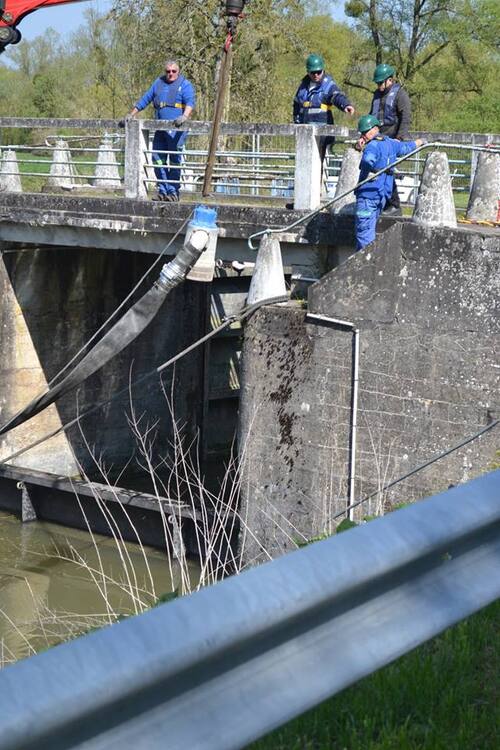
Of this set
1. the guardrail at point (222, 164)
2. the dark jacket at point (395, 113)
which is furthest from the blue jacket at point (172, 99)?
the dark jacket at point (395, 113)

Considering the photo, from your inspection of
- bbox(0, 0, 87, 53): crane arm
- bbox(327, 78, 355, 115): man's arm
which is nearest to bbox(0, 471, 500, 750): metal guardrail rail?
bbox(327, 78, 355, 115): man's arm

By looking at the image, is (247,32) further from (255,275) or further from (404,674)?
(404,674)

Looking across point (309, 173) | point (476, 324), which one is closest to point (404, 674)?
point (476, 324)

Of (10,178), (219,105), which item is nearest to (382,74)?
(219,105)

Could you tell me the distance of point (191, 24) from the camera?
921 inches

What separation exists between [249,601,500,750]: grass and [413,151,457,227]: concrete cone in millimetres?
6773

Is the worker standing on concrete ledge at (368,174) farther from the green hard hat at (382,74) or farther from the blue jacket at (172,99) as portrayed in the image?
the blue jacket at (172,99)

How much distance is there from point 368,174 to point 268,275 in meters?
1.26

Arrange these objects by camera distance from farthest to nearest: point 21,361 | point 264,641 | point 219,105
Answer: point 21,361, point 219,105, point 264,641

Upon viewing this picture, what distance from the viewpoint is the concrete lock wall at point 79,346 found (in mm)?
15984

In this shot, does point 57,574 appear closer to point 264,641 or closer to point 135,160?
point 135,160

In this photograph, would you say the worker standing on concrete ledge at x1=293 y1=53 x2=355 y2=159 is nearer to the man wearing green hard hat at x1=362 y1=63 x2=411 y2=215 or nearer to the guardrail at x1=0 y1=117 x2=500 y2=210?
the guardrail at x1=0 y1=117 x2=500 y2=210

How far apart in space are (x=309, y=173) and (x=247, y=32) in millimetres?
13123

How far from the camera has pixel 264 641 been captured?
71.5 inches
